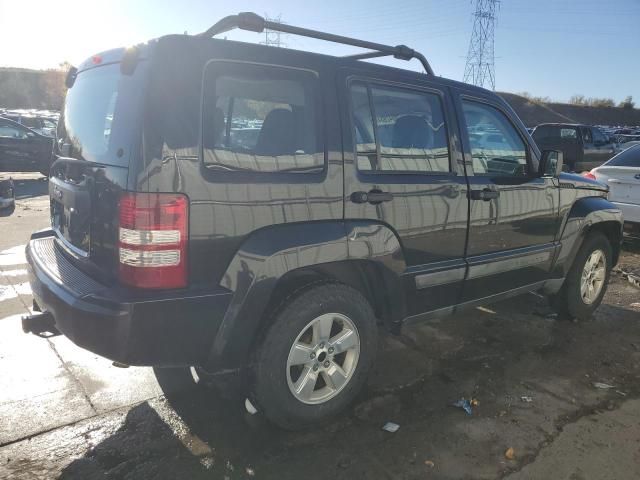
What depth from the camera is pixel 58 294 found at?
244 cm

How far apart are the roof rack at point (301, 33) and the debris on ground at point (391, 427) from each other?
2.26 metres

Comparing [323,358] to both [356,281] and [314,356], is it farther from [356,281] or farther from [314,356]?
[356,281]

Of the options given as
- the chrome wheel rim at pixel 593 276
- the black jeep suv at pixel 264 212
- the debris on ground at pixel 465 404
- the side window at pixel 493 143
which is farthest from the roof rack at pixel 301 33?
the chrome wheel rim at pixel 593 276

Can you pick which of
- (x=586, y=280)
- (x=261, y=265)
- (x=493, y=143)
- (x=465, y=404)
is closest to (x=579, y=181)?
(x=586, y=280)

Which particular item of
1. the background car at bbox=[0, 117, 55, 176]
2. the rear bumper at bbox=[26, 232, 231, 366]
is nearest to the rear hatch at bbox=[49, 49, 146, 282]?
the rear bumper at bbox=[26, 232, 231, 366]

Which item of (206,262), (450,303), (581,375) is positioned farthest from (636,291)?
(206,262)

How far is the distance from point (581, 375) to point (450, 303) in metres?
1.14

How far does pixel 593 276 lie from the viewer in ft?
15.6

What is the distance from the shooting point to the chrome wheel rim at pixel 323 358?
2.67 m

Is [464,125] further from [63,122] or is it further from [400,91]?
[63,122]

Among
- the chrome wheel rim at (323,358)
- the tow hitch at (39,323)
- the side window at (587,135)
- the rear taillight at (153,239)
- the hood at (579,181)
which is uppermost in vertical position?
the side window at (587,135)

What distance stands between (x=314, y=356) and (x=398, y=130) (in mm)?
1449

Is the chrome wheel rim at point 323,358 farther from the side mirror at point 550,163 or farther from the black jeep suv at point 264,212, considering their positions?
the side mirror at point 550,163

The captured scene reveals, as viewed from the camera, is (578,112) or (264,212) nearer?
(264,212)
